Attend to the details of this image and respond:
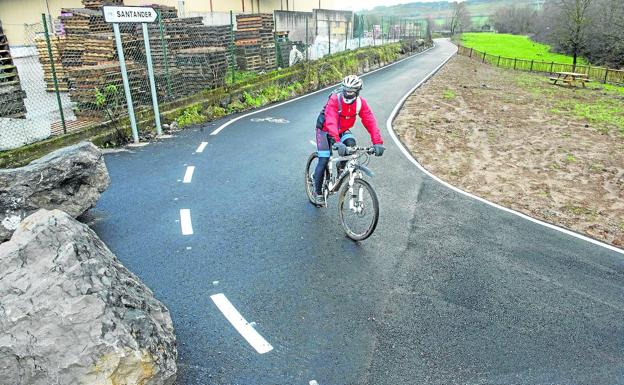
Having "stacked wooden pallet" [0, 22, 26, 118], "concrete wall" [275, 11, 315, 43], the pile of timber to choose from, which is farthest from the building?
the pile of timber

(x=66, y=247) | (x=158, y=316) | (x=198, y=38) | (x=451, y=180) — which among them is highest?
(x=198, y=38)

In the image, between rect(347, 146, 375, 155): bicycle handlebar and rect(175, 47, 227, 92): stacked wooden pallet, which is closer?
rect(347, 146, 375, 155): bicycle handlebar

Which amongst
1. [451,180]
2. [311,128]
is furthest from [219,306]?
[311,128]

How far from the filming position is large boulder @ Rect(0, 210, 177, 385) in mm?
3209

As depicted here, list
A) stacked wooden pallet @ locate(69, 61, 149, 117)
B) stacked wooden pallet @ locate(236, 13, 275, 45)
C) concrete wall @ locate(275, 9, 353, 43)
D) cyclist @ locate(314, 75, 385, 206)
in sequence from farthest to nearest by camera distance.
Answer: concrete wall @ locate(275, 9, 353, 43), stacked wooden pallet @ locate(236, 13, 275, 45), stacked wooden pallet @ locate(69, 61, 149, 117), cyclist @ locate(314, 75, 385, 206)

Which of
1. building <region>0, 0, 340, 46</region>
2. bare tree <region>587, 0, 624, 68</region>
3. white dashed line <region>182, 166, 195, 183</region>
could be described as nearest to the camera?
white dashed line <region>182, 166, 195, 183</region>

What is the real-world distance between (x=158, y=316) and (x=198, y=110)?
436 inches

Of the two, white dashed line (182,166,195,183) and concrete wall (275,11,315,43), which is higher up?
concrete wall (275,11,315,43)

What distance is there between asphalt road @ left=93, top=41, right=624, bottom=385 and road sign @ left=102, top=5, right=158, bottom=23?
3.66m

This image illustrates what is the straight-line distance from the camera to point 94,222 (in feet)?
22.3

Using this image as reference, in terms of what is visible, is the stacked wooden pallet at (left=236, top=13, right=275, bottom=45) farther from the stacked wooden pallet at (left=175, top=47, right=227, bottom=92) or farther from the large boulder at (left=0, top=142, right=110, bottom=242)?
the large boulder at (left=0, top=142, right=110, bottom=242)

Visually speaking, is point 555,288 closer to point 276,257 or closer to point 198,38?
point 276,257

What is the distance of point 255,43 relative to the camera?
69.5ft

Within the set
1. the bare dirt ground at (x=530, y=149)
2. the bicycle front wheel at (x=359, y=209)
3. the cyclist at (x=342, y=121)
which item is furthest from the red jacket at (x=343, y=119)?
the bare dirt ground at (x=530, y=149)
